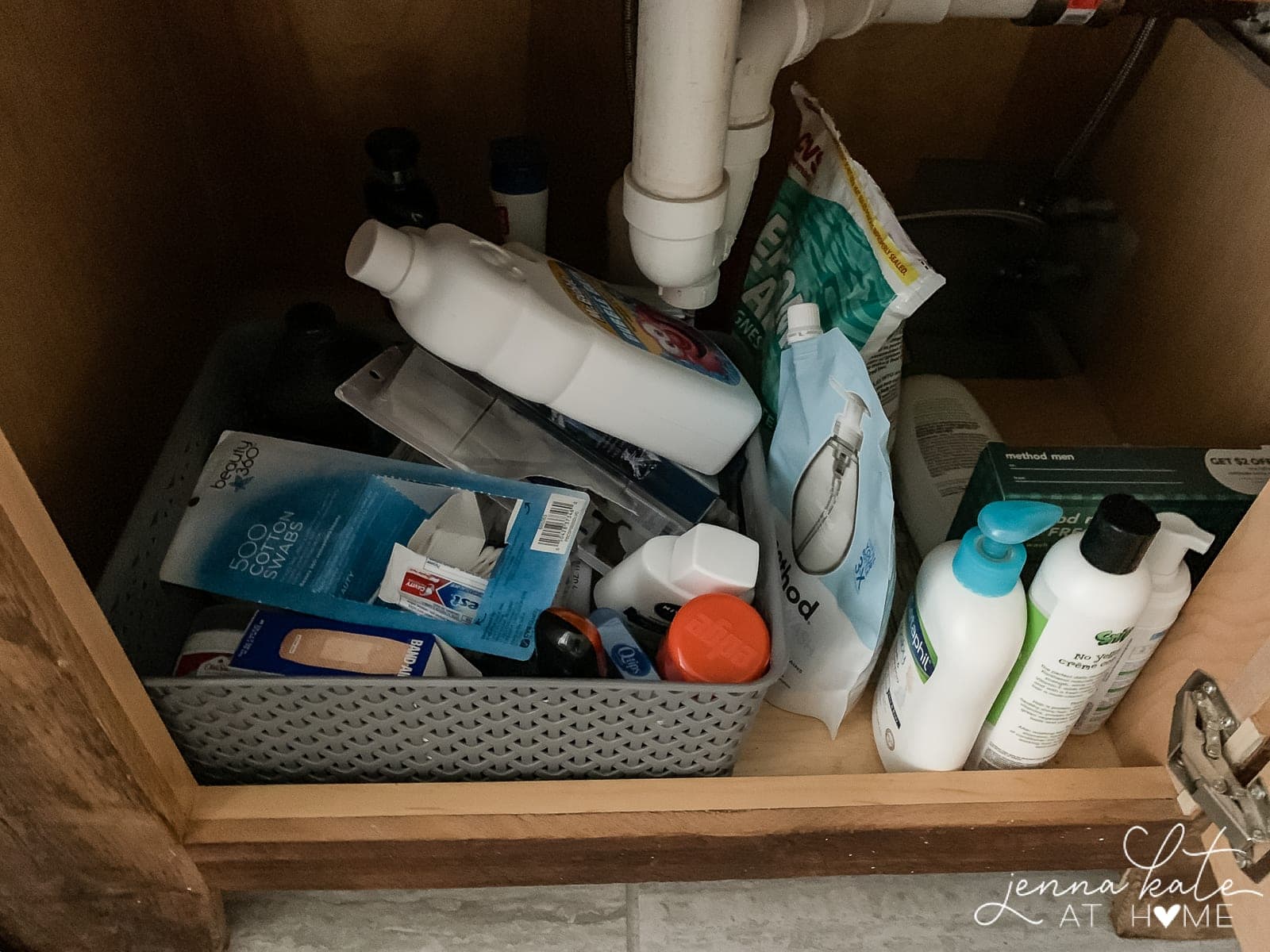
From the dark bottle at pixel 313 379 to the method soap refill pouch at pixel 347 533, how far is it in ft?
0.14

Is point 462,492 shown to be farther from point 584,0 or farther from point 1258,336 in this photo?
point 1258,336

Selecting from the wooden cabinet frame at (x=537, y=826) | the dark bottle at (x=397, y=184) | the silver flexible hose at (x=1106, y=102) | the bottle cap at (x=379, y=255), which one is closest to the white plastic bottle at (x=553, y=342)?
the bottle cap at (x=379, y=255)

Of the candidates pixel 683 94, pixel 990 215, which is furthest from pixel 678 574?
pixel 990 215

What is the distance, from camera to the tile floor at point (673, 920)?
23.5 inches

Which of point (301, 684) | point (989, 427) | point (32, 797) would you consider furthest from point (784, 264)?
point (32, 797)

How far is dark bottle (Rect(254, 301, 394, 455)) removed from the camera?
0.61 metres

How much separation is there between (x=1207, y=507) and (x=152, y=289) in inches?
25.9

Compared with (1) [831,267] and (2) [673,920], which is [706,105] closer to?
(1) [831,267]

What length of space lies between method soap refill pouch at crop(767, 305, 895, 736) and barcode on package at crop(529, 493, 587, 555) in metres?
0.14

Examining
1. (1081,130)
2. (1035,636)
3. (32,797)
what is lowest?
(32,797)

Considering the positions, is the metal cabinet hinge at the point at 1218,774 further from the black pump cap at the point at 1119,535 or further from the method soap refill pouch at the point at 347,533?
the method soap refill pouch at the point at 347,533

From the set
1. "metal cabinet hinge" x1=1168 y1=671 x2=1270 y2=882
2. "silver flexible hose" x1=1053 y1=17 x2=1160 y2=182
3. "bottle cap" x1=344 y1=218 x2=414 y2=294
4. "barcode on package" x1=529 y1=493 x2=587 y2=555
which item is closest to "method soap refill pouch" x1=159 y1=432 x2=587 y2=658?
"barcode on package" x1=529 y1=493 x2=587 y2=555

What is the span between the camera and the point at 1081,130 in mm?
776

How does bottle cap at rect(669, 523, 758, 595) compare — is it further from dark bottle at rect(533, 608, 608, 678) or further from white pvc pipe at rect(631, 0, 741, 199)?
white pvc pipe at rect(631, 0, 741, 199)
